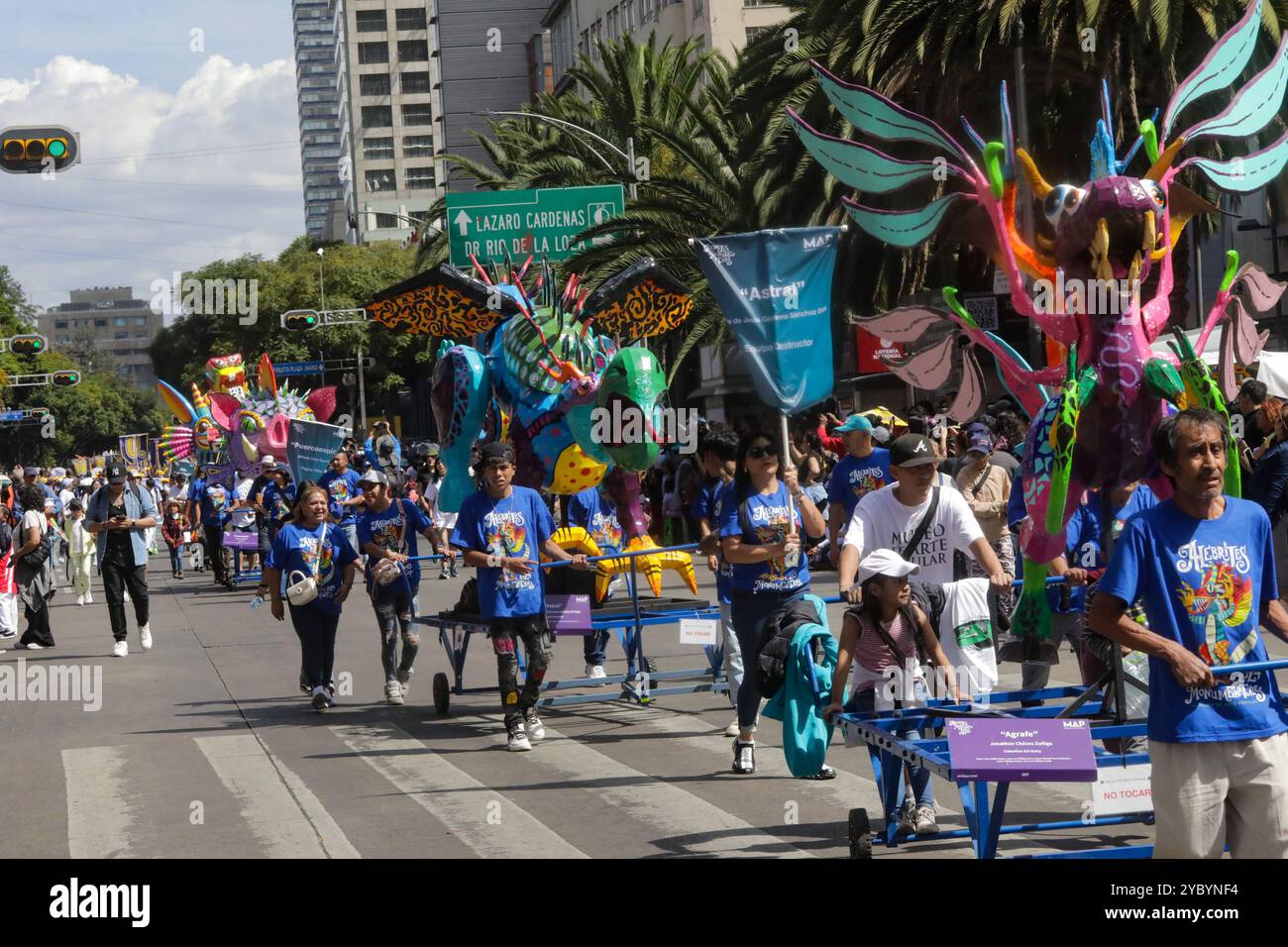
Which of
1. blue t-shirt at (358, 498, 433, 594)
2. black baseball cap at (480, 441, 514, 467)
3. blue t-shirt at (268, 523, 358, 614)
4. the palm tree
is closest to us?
black baseball cap at (480, 441, 514, 467)

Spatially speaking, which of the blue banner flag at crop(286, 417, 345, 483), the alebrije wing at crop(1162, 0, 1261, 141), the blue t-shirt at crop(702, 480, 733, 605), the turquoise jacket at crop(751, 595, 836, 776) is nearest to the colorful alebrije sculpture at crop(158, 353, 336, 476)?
the blue banner flag at crop(286, 417, 345, 483)

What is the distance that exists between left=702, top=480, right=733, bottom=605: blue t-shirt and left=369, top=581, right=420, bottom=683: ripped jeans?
245cm

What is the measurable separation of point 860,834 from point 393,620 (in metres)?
6.74

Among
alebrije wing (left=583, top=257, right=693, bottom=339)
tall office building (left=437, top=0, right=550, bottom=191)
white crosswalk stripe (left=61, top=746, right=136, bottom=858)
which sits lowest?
white crosswalk stripe (left=61, top=746, right=136, bottom=858)

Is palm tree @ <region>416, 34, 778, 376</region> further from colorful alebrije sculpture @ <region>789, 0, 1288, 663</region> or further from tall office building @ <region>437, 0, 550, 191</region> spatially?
tall office building @ <region>437, 0, 550, 191</region>

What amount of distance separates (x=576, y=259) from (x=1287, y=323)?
37.7 ft

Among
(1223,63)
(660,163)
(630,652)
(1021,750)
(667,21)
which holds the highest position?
(667,21)

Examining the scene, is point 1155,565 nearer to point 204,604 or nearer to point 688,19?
point 204,604

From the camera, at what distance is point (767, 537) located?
926cm

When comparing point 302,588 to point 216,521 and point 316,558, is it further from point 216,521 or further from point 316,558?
point 216,521

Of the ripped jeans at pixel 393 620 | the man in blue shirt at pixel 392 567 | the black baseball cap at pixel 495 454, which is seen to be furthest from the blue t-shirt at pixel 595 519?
the black baseball cap at pixel 495 454

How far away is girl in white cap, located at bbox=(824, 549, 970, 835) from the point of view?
7430 millimetres

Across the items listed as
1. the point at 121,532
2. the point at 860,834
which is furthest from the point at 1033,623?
the point at 121,532

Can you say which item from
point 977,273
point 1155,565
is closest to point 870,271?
point 977,273
